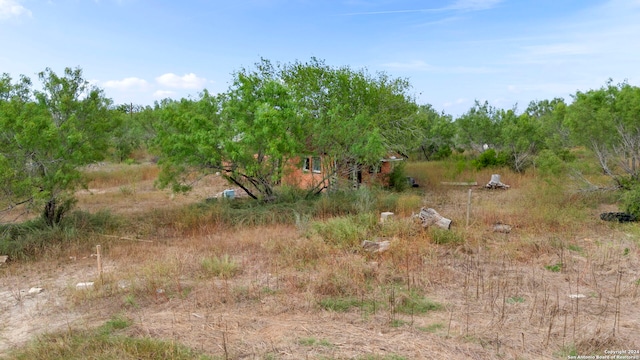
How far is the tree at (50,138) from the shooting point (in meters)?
8.30

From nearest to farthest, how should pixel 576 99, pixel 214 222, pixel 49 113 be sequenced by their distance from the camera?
pixel 49 113
pixel 214 222
pixel 576 99

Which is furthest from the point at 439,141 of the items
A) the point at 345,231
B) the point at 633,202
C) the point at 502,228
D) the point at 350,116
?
the point at 345,231

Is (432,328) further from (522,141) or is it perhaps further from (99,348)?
(522,141)

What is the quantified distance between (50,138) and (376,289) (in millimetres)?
7097

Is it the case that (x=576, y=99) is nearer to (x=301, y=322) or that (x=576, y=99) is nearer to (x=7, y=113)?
(x=301, y=322)

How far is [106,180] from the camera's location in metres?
19.9

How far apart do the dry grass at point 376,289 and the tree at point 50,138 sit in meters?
1.72

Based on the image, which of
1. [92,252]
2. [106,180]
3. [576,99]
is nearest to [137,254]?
[92,252]

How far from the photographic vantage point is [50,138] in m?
8.45

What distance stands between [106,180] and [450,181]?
16.0 metres

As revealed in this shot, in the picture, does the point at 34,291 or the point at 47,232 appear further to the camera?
the point at 47,232

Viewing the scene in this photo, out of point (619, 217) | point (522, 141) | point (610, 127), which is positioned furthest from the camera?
point (522, 141)

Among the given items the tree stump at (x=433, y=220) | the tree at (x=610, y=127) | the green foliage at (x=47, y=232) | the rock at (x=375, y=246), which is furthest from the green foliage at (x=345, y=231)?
the tree at (x=610, y=127)

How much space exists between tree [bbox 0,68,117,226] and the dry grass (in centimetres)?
172
